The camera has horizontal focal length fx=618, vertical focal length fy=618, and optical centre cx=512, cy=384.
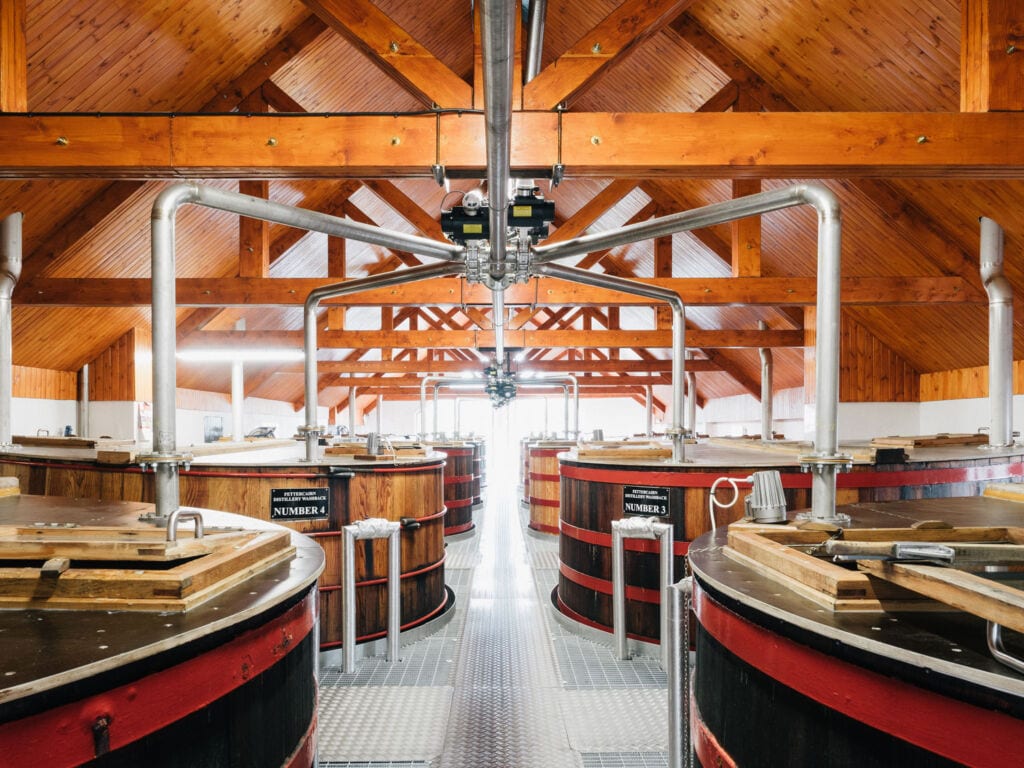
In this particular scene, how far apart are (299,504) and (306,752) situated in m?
2.44

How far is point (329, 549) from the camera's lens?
4.16 m

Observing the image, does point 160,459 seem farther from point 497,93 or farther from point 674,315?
point 674,315

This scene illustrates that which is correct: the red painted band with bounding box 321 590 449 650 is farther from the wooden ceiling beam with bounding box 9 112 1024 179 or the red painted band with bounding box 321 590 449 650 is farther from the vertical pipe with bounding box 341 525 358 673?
the wooden ceiling beam with bounding box 9 112 1024 179

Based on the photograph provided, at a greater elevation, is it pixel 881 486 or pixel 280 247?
pixel 280 247

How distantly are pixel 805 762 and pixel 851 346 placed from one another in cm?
1187

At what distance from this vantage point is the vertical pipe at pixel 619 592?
399cm

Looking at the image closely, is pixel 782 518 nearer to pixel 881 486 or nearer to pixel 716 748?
pixel 716 748

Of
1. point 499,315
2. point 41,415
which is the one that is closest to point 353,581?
point 499,315

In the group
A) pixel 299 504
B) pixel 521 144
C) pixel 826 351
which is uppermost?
pixel 521 144

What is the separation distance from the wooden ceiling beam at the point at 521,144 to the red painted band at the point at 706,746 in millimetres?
3708

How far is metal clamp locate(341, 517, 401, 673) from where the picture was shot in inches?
146

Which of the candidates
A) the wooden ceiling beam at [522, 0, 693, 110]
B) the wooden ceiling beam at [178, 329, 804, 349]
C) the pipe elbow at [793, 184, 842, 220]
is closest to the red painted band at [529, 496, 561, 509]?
the wooden ceiling beam at [178, 329, 804, 349]

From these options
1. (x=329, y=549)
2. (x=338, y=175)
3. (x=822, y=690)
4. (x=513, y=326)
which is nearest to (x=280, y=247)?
(x=513, y=326)

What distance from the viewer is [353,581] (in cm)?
374
